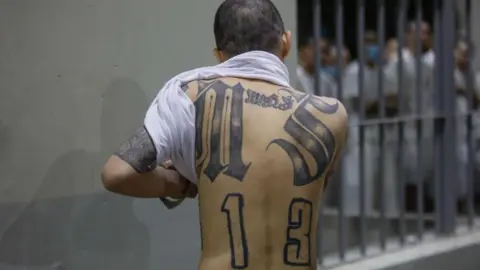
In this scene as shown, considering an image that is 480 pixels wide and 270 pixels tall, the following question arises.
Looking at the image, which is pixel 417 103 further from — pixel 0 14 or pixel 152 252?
pixel 0 14

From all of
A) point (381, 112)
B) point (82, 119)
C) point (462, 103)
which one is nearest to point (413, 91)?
point (381, 112)

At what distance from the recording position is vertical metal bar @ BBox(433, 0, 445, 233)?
6.46 meters

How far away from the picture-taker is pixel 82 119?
162 inches

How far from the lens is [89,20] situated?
412 cm

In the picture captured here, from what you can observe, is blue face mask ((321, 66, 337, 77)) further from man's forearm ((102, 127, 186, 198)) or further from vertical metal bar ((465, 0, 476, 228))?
man's forearm ((102, 127, 186, 198))

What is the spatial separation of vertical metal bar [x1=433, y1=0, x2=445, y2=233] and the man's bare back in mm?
3604

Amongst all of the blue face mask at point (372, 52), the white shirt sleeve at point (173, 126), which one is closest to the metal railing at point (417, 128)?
the blue face mask at point (372, 52)

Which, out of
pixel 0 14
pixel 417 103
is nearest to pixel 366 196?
pixel 417 103

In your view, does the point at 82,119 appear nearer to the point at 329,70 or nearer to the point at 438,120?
the point at 329,70

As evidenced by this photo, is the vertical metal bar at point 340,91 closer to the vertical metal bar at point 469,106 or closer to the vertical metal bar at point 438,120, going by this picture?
the vertical metal bar at point 438,120

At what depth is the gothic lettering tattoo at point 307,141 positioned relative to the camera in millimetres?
2996

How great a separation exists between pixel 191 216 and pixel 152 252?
30 cm

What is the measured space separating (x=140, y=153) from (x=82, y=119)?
1302mm

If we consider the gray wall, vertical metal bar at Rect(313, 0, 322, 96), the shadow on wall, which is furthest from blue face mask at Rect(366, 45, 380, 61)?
the shadow on wall
